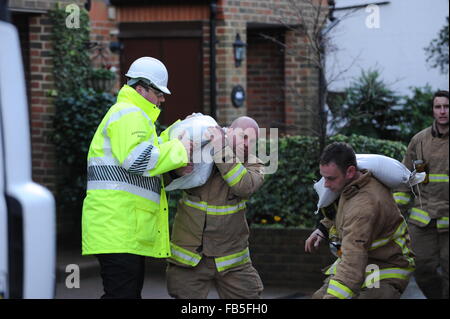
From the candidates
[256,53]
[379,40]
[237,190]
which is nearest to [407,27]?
[379,40]

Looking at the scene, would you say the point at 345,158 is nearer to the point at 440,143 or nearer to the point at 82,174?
the point at 440,143

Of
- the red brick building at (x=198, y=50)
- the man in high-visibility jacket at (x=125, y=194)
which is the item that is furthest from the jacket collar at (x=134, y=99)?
the red brick building at (x=198, y=50)

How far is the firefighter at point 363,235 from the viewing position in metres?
5.00

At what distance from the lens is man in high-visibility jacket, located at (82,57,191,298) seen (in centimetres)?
554

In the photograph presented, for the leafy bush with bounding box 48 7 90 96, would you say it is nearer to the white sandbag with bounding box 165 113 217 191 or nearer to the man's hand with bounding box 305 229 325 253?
the white sandbag with bounding box 165 113 217 191

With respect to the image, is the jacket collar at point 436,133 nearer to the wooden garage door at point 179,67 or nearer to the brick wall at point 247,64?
the brick wall at point 247,64

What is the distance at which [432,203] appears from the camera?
24.0 ft

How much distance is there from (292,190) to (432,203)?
249 centimetres

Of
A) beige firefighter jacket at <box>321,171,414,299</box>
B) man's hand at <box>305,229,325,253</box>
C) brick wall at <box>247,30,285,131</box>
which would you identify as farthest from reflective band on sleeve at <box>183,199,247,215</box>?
brick wall at <box>247,30,285,131</box>

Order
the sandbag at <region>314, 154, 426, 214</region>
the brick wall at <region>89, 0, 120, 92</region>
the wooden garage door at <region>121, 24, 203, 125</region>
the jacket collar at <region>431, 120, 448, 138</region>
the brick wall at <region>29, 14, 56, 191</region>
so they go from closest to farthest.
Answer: the sandbag at <region>314, 154, 426, 214</region>
the jacket collar at <region>431, 120, 448, 138</region>
the brick wall at <region>29, 14, 56, 191</region>
the brick wall at <region>89, 0, 120, 92</region>
the wooden garage door at <region>121, 24, 203, 125</region>

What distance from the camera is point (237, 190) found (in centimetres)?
594
